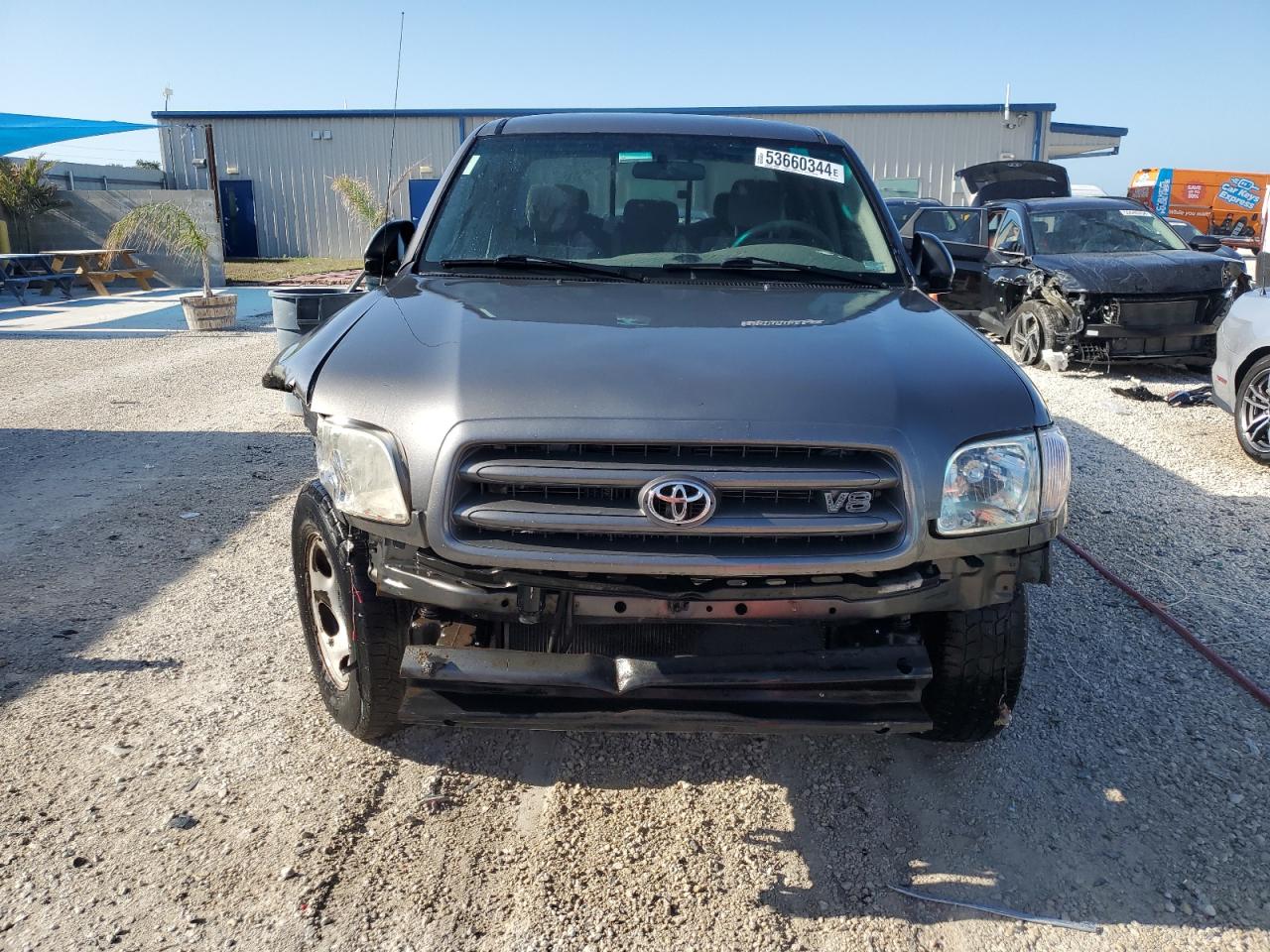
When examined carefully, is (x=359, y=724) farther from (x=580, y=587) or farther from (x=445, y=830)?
(x=580, y=587)

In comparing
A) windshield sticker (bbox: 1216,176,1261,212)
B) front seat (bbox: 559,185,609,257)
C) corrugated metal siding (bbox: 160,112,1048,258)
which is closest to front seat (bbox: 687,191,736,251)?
front seat (bbox: 559,185,609,257)

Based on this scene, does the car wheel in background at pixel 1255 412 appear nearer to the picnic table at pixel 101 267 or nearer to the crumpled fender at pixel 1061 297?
the crumpled fender at pixel 1061 297

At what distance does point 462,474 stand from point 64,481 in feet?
15.8

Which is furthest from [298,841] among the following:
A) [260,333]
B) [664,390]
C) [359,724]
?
[260,333]

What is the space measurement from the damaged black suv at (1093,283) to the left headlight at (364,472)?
755 centimetres

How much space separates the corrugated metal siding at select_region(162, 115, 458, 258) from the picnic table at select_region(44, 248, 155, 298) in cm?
950

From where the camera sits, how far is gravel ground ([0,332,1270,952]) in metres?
2.38

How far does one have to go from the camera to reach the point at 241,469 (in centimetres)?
638

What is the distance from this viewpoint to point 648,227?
3.65m

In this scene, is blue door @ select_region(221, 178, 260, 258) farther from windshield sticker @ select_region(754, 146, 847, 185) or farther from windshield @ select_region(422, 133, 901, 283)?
windshield sticker @ select_region(754, 146, 847, 185)

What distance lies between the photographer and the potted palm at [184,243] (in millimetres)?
13711

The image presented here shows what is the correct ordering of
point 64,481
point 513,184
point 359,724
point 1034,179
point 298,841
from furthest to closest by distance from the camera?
point 1034,179, point 64,481, point 513,184, point 359,724, point 298,841

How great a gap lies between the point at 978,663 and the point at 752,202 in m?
1.97

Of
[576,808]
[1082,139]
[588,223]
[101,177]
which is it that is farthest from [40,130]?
[1082,139]
